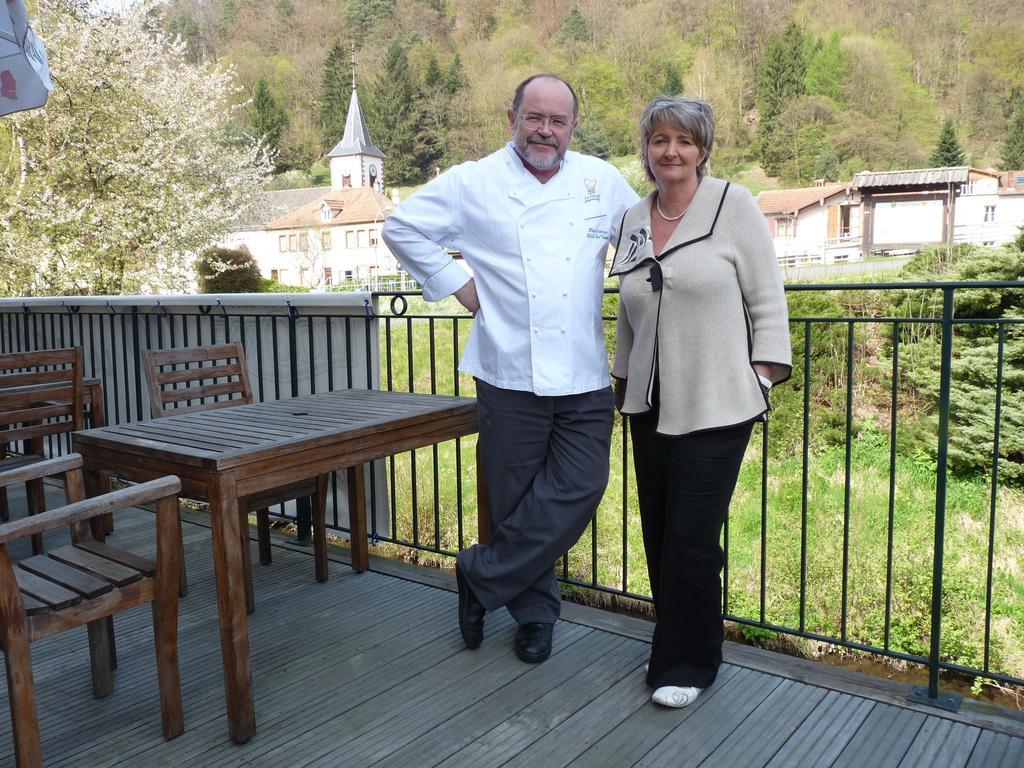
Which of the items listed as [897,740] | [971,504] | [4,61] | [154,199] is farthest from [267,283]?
[897,740]

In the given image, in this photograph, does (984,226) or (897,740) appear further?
(984,226)

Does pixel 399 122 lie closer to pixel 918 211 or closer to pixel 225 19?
pixel 225 19

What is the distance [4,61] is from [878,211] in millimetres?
44505

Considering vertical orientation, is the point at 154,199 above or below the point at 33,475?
above

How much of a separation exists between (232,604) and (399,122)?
7221 cm

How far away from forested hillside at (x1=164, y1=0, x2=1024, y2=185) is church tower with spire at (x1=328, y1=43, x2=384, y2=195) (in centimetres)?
256

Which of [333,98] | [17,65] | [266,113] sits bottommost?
[17,65]

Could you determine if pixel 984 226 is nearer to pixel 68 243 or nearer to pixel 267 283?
pixel 267 283

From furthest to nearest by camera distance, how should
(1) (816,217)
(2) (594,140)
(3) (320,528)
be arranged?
1. (2) (594,140)
2. (1) (816,217)
3. (3) (320,528)

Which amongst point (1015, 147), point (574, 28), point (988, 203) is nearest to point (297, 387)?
point (988, 203)

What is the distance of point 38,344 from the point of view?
18.9ft

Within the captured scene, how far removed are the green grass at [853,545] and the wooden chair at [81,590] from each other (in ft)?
11.4

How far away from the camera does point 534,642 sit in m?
2.61

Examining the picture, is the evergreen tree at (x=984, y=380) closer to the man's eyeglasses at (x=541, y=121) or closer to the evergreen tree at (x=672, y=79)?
the man's eyeglasses at (x=541, y=121)
